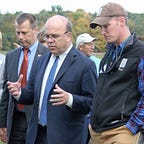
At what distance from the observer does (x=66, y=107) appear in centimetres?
403

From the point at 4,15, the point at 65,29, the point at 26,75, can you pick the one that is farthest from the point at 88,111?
the point at 4,15

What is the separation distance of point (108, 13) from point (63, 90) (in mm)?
892

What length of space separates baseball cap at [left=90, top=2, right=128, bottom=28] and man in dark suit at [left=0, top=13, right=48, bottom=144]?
154cm

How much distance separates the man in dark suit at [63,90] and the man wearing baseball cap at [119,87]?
0.39m

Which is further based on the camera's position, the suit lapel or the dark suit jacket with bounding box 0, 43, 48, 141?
the dark suit jacket with bounding box 0, 43, 48, 141

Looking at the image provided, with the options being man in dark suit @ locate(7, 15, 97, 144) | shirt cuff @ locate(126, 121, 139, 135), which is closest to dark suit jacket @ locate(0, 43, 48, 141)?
man in dark suit @ locate(7, 15, 97, 144)

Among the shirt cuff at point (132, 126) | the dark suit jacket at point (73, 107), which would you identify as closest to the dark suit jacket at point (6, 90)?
the dark suit jacket at point (73, 107)

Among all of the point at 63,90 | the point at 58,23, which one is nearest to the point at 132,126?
the point at 63,90

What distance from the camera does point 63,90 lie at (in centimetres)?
390

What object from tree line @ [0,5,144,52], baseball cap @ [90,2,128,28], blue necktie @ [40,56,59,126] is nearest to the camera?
baseball cap @ [90,2,128,28]

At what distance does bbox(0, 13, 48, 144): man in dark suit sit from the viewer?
4.89 m

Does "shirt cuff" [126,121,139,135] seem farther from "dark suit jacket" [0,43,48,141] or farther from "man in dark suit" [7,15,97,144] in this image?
"dark suit jacket" [0,43,48,141]

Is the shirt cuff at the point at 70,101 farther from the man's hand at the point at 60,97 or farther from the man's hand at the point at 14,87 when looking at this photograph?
the man's hand at the point at 14,87

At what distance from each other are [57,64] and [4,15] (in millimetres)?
41668
